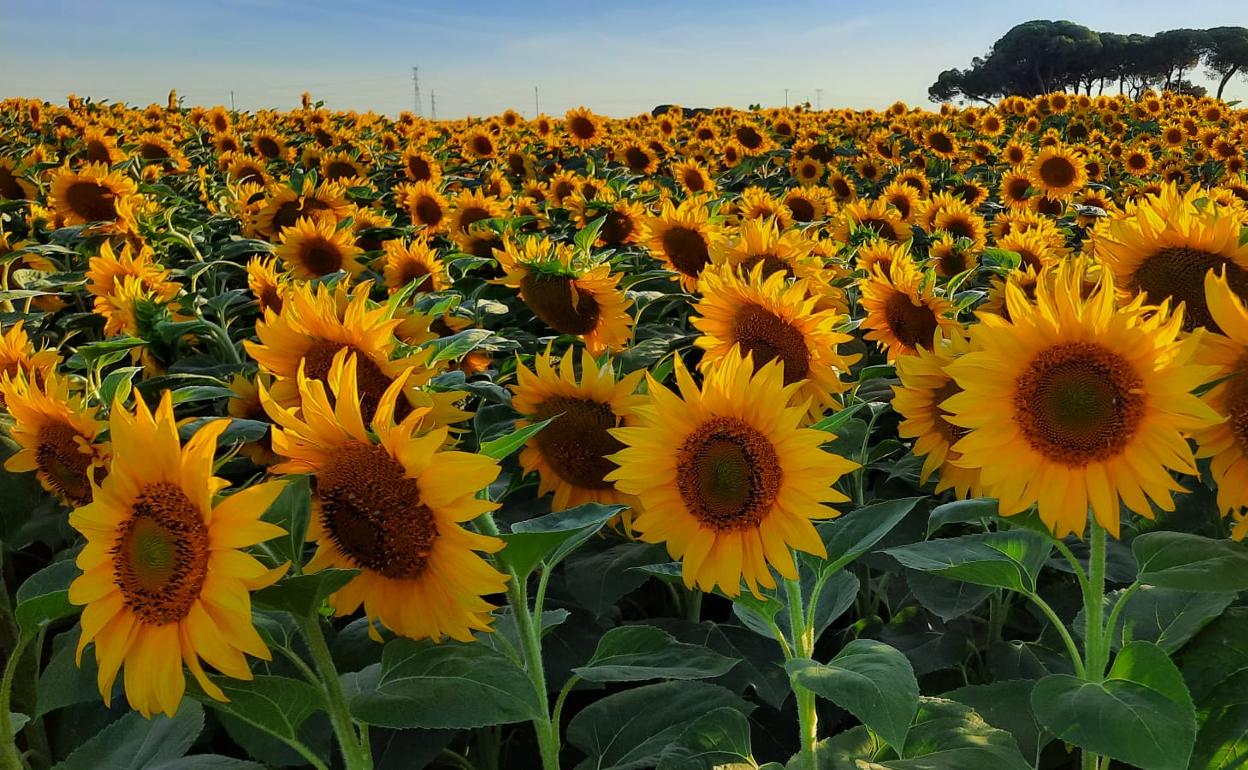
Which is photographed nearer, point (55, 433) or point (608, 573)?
point (55, 433)

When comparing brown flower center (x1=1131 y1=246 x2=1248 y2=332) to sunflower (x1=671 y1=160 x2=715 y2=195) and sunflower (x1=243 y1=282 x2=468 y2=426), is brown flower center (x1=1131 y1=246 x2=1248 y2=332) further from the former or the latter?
sunflower (x1=671 y1=160 x2=715 y2=195)

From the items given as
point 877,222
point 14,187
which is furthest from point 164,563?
point 14,187

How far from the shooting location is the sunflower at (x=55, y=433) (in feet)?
6.29

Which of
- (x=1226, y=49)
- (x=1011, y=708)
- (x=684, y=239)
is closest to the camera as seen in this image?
(x=1011, y=708)

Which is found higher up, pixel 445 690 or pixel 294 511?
pixel 294 511

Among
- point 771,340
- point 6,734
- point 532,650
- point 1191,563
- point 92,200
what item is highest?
point 92,200

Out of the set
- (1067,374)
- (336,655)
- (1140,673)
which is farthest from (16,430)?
(1140,673)

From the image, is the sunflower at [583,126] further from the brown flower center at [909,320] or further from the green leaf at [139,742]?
the green leaf at [139,742]

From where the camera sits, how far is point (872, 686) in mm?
1313

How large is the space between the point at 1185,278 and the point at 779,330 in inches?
34.3

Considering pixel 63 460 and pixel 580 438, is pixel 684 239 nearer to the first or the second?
pixel 580 438

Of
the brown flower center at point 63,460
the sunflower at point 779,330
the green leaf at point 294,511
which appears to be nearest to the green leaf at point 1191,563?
the sunflower at point 779,330

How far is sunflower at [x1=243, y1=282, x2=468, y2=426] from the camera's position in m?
1.80

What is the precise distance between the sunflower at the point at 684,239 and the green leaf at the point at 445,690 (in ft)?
8.48
